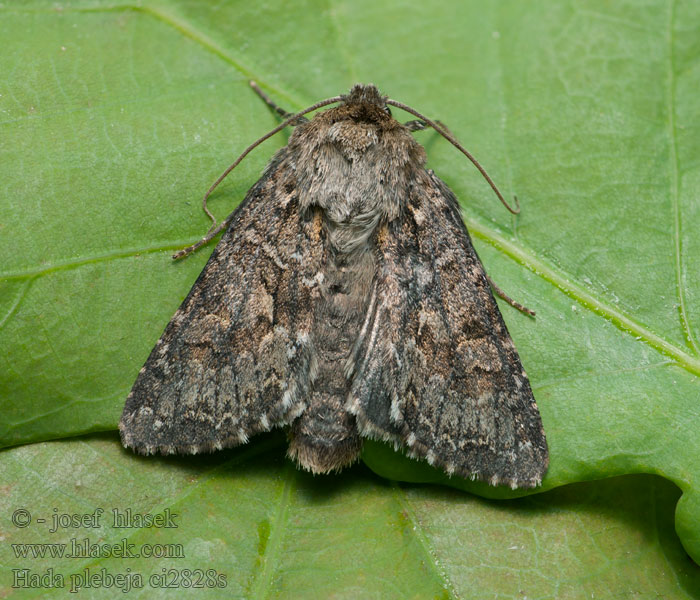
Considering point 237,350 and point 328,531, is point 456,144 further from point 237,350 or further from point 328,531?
point 328,531

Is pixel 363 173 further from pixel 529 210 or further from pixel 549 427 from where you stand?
pixel 549 427

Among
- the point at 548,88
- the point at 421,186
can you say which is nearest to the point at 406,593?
the point at 421,186

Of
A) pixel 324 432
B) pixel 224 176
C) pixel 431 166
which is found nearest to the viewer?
pixel 324 432

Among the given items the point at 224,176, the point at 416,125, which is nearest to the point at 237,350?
the point at 224,176

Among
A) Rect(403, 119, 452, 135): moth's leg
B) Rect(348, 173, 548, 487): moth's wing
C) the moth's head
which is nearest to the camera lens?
Rect(348, 173, 548, 487): moth's wing

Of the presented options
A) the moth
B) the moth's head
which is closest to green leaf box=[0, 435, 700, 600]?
the moth

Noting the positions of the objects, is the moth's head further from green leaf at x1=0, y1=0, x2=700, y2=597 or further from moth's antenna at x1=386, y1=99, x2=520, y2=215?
green leaf at x1=0, y1=0, x2=700, y2=597
